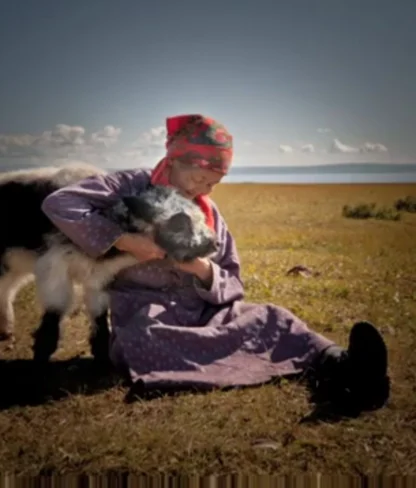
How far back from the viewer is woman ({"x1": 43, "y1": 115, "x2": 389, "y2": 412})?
141 cm

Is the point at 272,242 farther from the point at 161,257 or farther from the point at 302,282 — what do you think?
the point at 161,257

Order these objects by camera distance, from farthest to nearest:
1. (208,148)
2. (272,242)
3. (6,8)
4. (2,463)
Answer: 1. (272,242)
2. (6,8)
3. (208,148)
4. (2,463)

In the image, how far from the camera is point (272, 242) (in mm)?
1717

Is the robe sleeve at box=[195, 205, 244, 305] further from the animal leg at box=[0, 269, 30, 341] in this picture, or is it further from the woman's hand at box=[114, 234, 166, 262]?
the animal leg at box=[0, 269, 30, 341]

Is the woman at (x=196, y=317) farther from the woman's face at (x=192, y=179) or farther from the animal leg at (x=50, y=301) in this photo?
the animal leg at (x=50, y=301)

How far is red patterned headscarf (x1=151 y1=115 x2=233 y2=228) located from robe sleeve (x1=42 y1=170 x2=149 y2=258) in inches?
7.3

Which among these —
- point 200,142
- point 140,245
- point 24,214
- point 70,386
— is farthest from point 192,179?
point 70,386

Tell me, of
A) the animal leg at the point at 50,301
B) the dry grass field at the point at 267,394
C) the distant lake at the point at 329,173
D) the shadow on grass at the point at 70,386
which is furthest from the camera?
the distant lake at the point at 329,173

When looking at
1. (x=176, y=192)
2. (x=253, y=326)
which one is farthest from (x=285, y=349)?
(x=176, y=192)

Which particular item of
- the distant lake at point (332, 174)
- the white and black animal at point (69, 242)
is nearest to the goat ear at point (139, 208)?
the white and black animal at point (69, 242)

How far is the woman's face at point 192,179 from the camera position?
57.9 inches

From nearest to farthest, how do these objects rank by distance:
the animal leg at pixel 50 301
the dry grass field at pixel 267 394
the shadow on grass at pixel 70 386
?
the dry grass field at pixel 267 394
the shadow on grass at pixel 70 386
the animal leg at pixel 50 301

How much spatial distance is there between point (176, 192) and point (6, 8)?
2.15 ft

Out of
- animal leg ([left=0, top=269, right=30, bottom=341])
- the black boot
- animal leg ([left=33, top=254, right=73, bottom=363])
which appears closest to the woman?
the black boot
